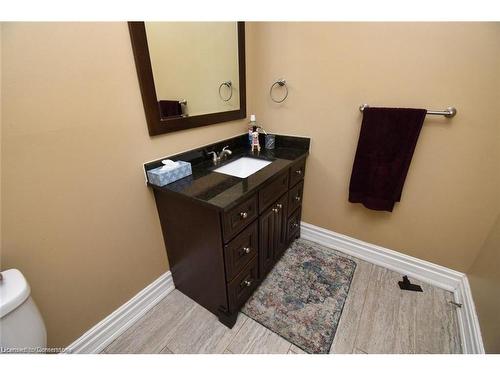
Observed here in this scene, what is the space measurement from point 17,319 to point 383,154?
1826 mm

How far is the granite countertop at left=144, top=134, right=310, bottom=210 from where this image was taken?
101 centimetres

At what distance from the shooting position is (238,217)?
1.06m

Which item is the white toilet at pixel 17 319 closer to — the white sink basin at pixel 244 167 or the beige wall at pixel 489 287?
the white sink basin at pixel 244 167

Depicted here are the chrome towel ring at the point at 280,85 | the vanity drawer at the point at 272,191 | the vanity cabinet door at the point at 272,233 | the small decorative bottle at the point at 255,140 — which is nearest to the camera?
the vanity drawer at the point at 272,191

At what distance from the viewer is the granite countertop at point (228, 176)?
1.01 meters

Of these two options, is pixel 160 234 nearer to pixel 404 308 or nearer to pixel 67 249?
pixel 67 249

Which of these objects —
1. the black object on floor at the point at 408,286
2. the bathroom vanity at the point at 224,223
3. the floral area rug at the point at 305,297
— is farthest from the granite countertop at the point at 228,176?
the black object on floor at the point at 408,286

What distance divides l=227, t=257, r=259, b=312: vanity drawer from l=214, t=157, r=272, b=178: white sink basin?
57 centimetres

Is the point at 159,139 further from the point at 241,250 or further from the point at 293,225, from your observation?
the point at 293,225

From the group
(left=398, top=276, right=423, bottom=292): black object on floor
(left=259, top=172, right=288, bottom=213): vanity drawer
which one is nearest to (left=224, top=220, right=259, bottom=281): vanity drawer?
(left=259, top=172, right=288, bottom=213): vanity drawer

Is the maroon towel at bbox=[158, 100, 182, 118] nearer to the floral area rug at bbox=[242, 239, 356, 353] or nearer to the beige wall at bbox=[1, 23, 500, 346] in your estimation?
the beige wall at bbox=[1, 23, 500, 346]

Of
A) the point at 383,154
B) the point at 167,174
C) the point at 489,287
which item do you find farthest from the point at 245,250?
the point at 489,287

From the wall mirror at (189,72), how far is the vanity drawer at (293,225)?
88 cm
